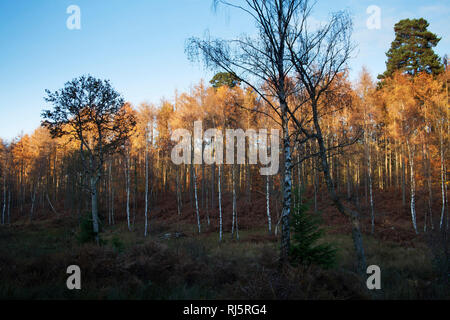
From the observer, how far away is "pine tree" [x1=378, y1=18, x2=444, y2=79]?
21750mm

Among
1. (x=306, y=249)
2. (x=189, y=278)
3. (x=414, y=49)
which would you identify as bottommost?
(x=189, y=278)

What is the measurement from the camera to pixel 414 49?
22.7m

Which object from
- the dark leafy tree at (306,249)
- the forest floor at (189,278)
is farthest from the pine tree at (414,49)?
the dark leafy tree at (306,249)

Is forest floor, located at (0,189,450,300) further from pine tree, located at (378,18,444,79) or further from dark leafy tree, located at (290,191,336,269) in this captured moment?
pine tree, located at (378,18,444,79)

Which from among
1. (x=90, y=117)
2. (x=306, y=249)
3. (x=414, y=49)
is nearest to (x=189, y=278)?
(x=306, y=249)

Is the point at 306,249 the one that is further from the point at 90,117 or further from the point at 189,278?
the point at 90,117

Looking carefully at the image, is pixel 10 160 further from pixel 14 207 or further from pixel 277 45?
pixel 277 45

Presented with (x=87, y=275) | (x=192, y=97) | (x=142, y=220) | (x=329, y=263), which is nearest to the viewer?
(x=87, y=275)

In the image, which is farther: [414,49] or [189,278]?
[414,49]

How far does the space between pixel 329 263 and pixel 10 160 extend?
3975 centimetres

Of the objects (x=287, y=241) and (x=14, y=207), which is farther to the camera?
(x=14, y=207)

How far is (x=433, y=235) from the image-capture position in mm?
6578

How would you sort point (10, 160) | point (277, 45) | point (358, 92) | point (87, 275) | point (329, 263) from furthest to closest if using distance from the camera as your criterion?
point (10, 160)
point (358, 92)
point (277, 45)
point (329, 263)
point (87, 275)
